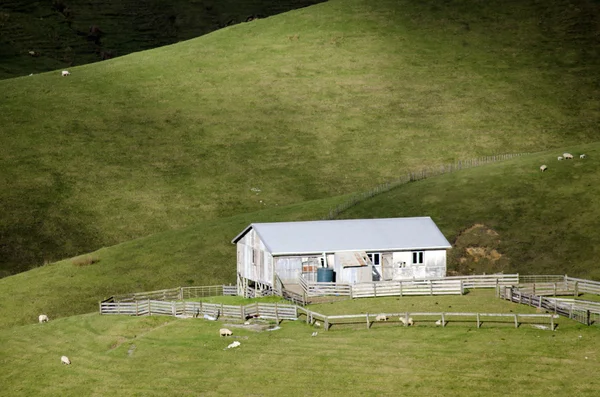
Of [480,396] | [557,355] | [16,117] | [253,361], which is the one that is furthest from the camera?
[16,117]

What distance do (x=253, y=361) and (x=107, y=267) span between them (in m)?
36.5

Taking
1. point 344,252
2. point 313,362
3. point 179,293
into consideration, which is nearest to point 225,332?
point 313,362

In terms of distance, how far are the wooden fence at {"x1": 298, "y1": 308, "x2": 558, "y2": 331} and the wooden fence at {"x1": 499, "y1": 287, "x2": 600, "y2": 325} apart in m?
0.87

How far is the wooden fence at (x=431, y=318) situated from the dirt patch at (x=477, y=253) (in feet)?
76.2

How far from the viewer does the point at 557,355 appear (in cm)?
5072

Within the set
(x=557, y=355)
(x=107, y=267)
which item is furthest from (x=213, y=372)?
(x=107, y=267)

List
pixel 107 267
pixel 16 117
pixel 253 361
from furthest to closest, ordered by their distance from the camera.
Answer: pixel 16 117 < pixel 107 267 < pixel 253 361

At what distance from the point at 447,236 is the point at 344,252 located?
57.8ft

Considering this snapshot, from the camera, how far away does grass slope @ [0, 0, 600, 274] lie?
351 ft

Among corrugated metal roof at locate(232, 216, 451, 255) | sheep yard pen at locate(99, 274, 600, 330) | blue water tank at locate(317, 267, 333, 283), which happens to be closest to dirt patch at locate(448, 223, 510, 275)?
sheep yard pen at locate(99, 274, 600, 330)

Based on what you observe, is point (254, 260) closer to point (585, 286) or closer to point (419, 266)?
point (419, 266)

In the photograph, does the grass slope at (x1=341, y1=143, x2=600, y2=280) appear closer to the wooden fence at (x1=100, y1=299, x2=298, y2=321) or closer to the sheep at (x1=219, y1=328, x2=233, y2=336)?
the wooden fence at (x1=100, y1=299, x2=298, y2=321)

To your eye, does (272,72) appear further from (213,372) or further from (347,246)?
(213,372)

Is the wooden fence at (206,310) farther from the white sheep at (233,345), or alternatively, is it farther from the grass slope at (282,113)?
the grass slope at (282,113)
